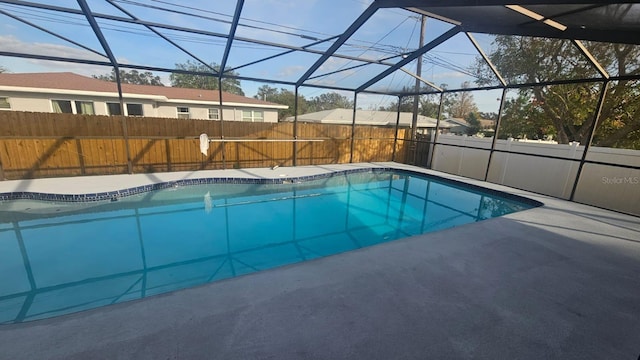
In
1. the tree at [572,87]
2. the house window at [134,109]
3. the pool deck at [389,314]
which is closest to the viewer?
the pool deck at [389,314]

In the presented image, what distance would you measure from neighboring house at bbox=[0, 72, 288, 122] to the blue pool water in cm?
628

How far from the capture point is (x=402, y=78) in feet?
25.5

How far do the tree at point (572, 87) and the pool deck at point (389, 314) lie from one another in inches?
301

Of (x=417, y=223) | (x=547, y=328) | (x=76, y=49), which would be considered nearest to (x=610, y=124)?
(x=417, y=223)

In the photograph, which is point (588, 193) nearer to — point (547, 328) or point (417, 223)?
point (417, 223)

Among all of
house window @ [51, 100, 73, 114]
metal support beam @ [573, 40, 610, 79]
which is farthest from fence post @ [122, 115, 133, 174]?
metal support beam @ [573, 40, 610, 79]

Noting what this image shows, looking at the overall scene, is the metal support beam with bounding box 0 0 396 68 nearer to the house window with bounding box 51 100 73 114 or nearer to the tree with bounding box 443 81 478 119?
the house window with bounding box 51 100 73 114

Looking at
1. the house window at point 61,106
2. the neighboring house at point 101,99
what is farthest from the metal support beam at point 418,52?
the house window at point 61,106

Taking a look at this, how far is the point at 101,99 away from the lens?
379 inches

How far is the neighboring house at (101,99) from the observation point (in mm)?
8766

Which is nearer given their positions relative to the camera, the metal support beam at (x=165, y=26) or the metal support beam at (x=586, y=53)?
the metal support beam at (x=165, y=26)

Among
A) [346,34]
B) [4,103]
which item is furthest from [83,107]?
[346,34]

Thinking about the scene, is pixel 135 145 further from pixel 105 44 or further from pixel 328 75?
pixel 328 75

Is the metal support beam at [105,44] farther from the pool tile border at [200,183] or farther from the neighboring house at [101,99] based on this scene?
the neighboring house at [101,99]
